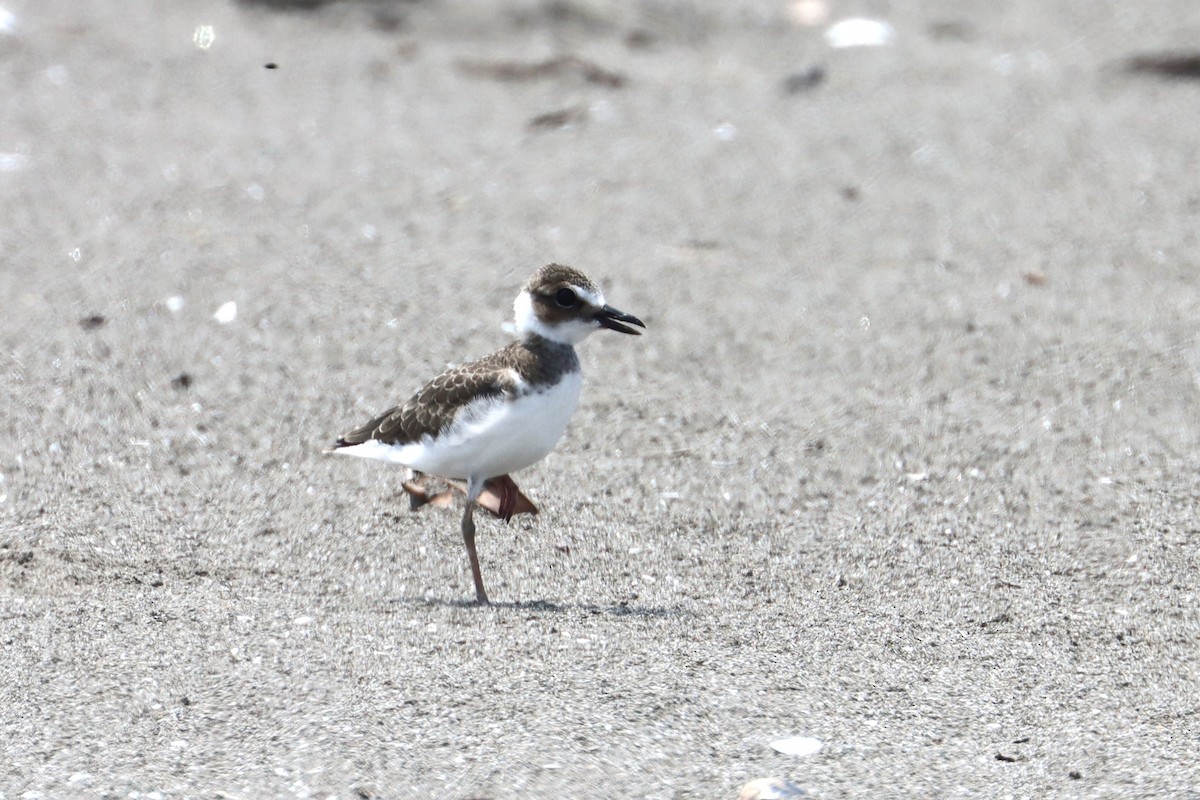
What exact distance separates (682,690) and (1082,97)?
7344 mm

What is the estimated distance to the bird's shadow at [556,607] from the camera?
15.3ft

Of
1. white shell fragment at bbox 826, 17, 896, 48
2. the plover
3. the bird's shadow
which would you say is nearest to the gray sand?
the bird's shadow

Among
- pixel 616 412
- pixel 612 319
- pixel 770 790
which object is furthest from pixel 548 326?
pixel 770 790

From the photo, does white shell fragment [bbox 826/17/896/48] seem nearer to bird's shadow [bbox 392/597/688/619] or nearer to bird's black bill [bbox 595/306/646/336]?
bird's black bill [bbox 595/306/646/336]

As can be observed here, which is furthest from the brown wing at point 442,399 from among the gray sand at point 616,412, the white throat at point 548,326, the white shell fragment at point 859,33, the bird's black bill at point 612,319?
the white shell fragment at point 859,33

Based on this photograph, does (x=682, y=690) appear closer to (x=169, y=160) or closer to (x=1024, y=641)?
(x=1024, y=641)

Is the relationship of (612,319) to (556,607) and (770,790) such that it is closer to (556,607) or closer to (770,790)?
(556,607)

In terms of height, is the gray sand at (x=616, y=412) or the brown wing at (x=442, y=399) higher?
the brown wing at (x=442, y=399)

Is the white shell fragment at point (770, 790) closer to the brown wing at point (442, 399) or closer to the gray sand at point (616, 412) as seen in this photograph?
the gray sand at point (616, 412)

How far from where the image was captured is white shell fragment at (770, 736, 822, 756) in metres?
3.83

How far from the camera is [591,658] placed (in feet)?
14.0

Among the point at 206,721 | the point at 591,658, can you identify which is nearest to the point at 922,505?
the point at 591,658

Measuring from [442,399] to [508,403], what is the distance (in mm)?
274

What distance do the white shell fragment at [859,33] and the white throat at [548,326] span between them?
7465 mm
